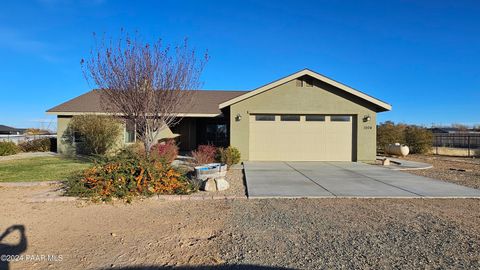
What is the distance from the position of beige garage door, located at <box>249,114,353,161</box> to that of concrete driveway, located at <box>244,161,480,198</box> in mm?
3389

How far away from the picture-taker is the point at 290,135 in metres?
16.2

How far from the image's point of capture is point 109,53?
10.2 m

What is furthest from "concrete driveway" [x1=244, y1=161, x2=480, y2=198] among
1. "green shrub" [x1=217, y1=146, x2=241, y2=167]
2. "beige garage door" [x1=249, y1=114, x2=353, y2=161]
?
"beige garage door" [x1=249, y1=114, x2=353, y2=161]

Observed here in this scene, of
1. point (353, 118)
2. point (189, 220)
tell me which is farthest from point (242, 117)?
point (189, 220)

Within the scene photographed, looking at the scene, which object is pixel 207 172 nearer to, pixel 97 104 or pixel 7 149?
pixel 97 104

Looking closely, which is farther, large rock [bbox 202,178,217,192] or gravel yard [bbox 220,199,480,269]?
large rock [bbox 202,178,217,192]

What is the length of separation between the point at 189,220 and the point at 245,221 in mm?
1033

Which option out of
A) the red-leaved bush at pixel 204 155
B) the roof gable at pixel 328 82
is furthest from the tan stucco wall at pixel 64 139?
the roof gable at pixel 328 82

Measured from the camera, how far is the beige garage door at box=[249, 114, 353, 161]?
1614 cm

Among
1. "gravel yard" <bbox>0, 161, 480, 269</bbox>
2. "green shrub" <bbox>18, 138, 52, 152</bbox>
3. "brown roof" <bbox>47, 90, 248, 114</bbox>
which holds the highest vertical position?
"brown roof" <bbox>47, 90, 248, 114</bbox>

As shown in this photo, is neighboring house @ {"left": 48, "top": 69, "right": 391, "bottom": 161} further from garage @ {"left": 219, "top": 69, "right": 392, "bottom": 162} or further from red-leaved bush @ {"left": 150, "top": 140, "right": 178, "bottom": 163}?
red-leaved bush @ {"left": 150, "top": 140, "right": 178, "bottom": 163}

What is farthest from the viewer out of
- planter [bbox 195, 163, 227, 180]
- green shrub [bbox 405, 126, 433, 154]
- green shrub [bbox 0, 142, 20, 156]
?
green shrub [bbox 405, 126, 433, 154]

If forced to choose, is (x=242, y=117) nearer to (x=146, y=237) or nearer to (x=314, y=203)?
(x=314, y=203)

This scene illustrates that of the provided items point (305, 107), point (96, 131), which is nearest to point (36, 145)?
point (96, 131)
